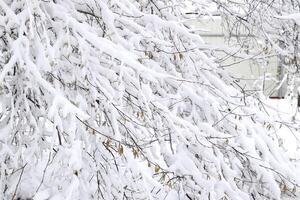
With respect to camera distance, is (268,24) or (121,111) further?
(268,24)

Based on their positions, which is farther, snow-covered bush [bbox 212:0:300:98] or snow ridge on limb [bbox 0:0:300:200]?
snow-covered bush [bbox 212:0:300:98]

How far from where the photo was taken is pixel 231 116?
3666 mm

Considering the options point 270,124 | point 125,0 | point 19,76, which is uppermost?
point 125,0

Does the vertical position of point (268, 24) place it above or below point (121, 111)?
below

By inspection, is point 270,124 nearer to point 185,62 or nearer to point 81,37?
point 185,62

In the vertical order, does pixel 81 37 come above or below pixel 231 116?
above

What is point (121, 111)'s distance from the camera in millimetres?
2756

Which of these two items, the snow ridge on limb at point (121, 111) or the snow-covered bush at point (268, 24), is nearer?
the snow ridge on limb at point (121, 111)

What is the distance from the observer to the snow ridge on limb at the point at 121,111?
2.62m

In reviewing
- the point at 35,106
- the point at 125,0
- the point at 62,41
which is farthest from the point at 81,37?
the point at 35,106

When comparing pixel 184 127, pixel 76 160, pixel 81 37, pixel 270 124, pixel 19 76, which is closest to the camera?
pixel 76 160

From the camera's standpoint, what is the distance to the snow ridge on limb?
262cm

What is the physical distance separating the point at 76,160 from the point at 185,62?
1371 millimetres

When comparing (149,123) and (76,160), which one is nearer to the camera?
(76,160)
